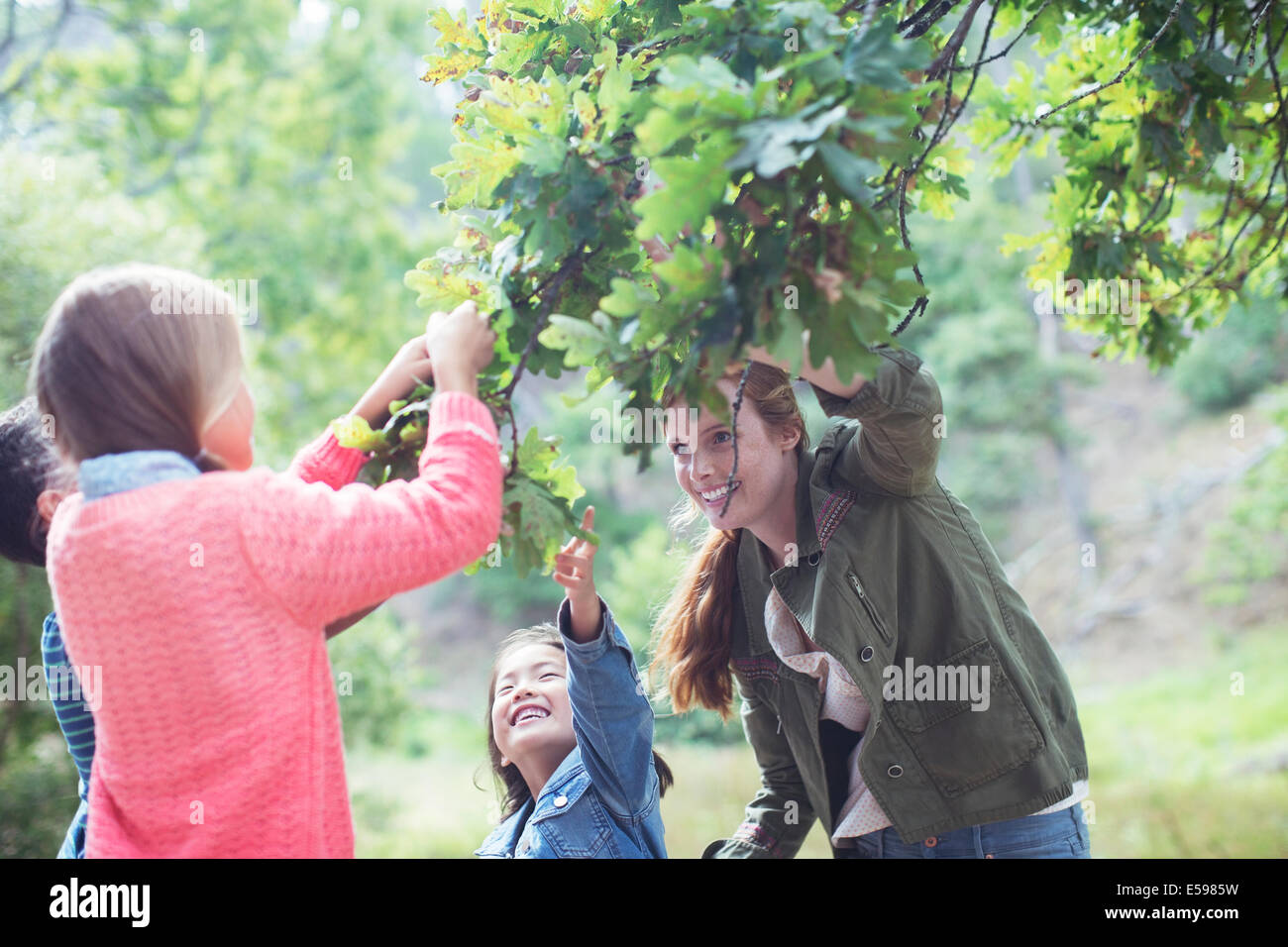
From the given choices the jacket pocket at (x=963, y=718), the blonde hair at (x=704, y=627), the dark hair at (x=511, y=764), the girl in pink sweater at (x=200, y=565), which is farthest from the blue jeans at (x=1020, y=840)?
the girl in pink sweater at (x=200, y=565)

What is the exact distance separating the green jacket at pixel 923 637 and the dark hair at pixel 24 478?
1.43m

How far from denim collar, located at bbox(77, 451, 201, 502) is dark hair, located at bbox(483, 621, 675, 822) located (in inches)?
53.1

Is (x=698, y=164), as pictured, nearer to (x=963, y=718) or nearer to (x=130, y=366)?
(x=130, y=366)

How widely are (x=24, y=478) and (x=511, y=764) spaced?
138 cm

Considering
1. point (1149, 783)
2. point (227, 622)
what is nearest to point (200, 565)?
point (227, 622)

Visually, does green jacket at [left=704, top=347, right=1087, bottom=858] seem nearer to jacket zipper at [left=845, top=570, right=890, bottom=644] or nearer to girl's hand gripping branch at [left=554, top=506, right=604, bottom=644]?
jacket zipper at [left=845, top=570, right=890, bottom=644]

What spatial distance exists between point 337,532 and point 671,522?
1364 mm

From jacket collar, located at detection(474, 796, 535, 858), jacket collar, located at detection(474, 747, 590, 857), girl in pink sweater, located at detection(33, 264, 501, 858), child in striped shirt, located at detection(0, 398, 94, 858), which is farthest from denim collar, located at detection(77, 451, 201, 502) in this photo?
jacket collar, located at detection(474, 796, 535, 858)

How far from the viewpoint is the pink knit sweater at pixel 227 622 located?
140 centimetres

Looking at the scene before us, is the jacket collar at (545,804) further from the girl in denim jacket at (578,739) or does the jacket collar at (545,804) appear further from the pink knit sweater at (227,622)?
the pink knit sweater at (227,622)

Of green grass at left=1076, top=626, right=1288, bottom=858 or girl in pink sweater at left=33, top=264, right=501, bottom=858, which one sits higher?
girl in pink sweater at left=33, top=264, right=501, bottom=858

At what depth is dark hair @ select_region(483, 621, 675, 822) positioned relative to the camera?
8.77 feet
